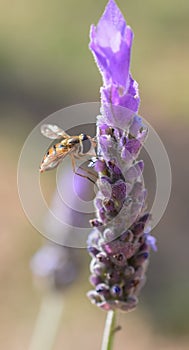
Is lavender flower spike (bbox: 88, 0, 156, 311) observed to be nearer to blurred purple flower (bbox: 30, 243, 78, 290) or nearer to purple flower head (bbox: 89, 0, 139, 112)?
purple flower head (bbox: 89, 0, 139, 112)

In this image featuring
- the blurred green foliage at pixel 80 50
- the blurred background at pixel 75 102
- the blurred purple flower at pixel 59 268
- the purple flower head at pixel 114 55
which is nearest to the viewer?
the purple flower head at pixel 114 55

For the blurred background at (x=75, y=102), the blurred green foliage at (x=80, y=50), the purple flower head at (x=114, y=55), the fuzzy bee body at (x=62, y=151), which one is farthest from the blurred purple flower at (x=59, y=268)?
the blurred green foliage at (x=80, y=50)

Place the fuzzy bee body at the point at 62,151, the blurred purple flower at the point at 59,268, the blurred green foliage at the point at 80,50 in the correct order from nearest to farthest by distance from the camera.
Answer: the fuzzy bee body at the point at 62,151, the blurred purple flower at the point at 59,268, the blurred green foliage at the point at 80,50

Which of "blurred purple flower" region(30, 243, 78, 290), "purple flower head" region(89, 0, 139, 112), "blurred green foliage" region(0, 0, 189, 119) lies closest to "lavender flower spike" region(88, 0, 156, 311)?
"purple flower head" region(89, 0, 139, 112)

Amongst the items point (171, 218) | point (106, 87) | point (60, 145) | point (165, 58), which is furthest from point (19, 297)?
point (165, 58)

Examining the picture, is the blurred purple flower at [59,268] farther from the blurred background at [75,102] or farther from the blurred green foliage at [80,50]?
the blurred green foliage at [80,50]

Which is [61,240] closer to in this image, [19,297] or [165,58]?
[19,297]
